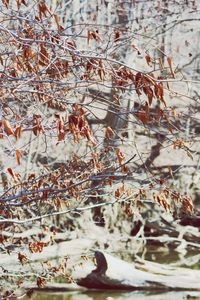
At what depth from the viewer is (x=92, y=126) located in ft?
52.0

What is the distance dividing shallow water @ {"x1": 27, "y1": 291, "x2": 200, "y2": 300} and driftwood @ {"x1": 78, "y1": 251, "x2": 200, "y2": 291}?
0.14 meters

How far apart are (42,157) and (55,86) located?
11.1 m

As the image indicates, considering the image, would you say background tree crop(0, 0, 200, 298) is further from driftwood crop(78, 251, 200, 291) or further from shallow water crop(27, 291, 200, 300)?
driftwood crop(78, 251, 200, 291)

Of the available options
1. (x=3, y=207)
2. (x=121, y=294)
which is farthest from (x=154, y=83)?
(x=121, y=294)

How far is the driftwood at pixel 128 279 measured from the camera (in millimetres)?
9565

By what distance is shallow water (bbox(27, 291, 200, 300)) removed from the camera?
30.2ft

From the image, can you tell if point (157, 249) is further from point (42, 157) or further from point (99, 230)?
point (42, 157)

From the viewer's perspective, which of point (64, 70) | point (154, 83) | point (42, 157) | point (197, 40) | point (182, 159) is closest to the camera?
point (154, 83)

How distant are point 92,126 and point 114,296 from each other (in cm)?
711

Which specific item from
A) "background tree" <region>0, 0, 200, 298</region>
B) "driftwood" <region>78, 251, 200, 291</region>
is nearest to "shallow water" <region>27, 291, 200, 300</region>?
"driftwood" <region>78, 251, 200, 291</region>

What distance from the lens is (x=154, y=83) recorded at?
3.31m

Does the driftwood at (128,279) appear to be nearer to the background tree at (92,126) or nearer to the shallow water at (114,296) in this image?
the shallow water at (114,296)

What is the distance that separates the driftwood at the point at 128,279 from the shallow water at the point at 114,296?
0.14 meters

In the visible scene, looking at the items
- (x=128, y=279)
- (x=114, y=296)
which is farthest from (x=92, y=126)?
(x=114, y=296)
